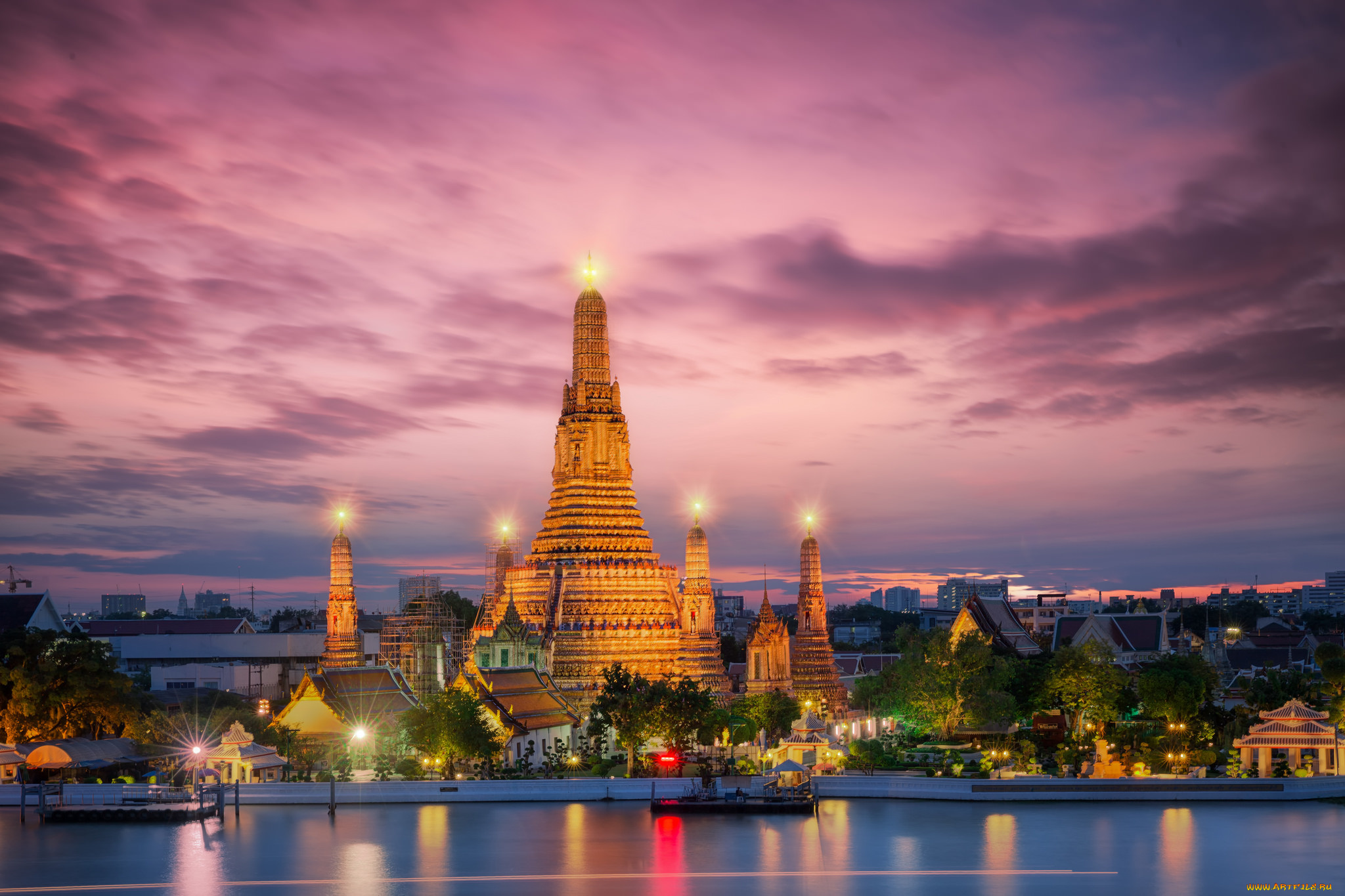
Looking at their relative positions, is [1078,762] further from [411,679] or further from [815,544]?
[411,679]

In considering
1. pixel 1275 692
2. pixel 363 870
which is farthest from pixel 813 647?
pixel 363 870

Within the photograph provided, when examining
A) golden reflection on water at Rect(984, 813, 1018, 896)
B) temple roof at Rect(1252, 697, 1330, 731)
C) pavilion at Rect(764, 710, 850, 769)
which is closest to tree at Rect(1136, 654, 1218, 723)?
temple roof at Rect(1252, 697, 1330, 731)

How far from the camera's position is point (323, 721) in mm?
Answer: 63594

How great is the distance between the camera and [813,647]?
8238 cm

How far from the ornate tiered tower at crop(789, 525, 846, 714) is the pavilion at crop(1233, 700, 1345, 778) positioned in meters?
28.1

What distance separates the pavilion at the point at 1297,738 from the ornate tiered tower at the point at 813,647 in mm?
28114

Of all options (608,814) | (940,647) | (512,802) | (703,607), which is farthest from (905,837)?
(703,607)

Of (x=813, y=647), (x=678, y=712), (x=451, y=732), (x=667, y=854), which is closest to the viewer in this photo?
(x=667, y=854)

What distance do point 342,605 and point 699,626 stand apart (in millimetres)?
20876

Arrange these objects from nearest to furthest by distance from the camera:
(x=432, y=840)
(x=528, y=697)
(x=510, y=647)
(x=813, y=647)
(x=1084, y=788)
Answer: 1. (x=432, y=840)
2. (x=1084, y=788)
3. (x=528, y=697)
4. (x=510, y=647)
5. (x=813, y=647)

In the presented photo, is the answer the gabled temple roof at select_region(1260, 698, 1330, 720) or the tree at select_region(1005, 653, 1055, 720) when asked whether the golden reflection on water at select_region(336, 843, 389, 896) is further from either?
the gabled temple roof at select_region(1260, 698, 1330, 720)

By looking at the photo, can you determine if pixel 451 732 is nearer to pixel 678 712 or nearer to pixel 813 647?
pixel 678 712

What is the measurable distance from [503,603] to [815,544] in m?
20.2

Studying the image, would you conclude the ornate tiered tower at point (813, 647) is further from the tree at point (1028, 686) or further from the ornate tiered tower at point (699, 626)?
the tree at point (1028, 686)
